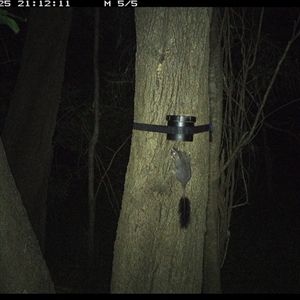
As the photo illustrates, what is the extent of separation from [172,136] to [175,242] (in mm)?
657

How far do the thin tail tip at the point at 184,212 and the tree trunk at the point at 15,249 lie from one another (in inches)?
66.5

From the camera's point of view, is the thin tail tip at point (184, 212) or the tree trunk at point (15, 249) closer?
the thin tail tip at point (184, 212)

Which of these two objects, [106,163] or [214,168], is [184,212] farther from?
[106,163]

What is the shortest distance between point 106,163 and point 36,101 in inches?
298

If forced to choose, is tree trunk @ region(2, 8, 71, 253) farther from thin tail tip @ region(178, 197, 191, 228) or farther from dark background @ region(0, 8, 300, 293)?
thin tail tip @ region(178, 197, 191, 228)

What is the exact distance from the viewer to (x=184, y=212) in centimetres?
358

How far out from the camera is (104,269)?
11961mm

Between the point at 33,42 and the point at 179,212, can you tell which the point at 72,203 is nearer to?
the point at 33,42

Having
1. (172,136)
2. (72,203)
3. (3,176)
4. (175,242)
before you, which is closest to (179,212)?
(175,242)

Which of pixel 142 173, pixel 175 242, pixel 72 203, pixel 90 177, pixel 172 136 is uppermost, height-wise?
pixel 172 136

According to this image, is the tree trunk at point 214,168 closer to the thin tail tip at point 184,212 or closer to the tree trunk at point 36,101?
the thin tail tip at point 184,212

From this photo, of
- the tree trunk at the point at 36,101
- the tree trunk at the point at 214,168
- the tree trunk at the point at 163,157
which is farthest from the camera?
the tree trunk at the point at 36,101

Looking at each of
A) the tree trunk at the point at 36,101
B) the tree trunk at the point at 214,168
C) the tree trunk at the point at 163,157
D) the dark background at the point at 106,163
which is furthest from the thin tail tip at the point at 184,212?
the tree trunk at the point at 36,101

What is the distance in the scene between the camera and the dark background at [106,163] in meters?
11.3
